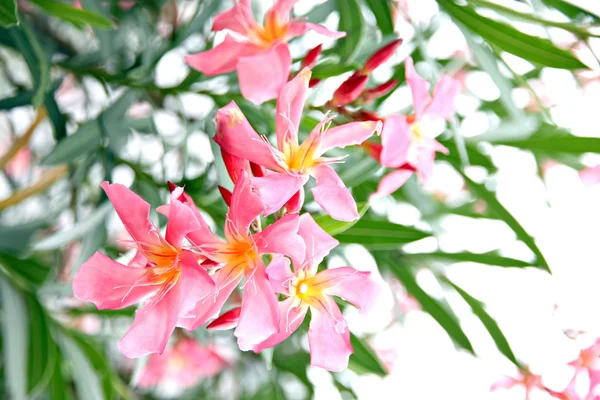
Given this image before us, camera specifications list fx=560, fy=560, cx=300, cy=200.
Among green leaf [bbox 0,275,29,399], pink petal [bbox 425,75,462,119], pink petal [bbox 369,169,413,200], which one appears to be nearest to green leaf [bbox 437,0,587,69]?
pink petal [bbox 425,75,462,119]

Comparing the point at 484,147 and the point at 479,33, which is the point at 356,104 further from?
the point at 484,147

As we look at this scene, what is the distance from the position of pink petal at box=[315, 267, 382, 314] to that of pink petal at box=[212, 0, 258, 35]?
0.84 ft

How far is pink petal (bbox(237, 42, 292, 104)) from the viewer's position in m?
0.44

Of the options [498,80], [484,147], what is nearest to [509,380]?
[484,147]

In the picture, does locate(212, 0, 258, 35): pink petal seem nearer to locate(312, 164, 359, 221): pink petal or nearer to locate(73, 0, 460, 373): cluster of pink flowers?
locate(73, 0, 460, 373): cluster of pink flowers

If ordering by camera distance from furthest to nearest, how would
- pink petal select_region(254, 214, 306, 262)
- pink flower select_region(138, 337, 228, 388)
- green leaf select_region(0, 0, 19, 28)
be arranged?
pink flower select_region(138, 337, 228, 388) < green leaf select_region(0, 0, 19, 28) < pink petal select_region(254, 214, 306, 262)

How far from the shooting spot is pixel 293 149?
16.8 inches

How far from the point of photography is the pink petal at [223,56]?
1.72 feet

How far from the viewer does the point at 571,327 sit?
0.79 meters

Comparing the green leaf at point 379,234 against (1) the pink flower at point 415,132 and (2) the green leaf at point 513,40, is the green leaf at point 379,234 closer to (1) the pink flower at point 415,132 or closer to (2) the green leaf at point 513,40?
(1) the pink flower at point 415,132

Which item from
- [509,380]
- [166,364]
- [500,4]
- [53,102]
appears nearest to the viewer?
[500,4]

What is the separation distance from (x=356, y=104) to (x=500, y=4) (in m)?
0.17

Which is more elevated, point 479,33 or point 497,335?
point 479,33

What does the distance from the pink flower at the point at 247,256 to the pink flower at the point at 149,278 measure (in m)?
0.01
